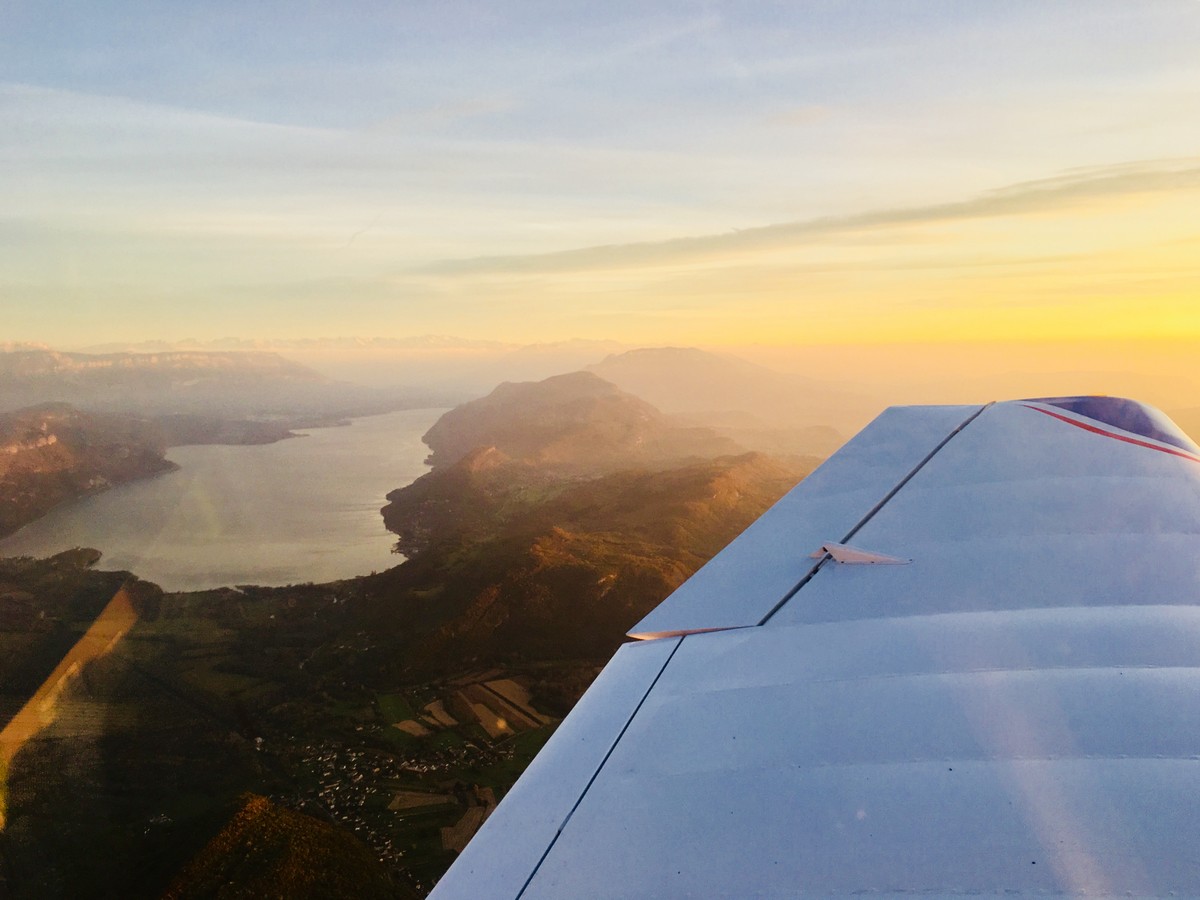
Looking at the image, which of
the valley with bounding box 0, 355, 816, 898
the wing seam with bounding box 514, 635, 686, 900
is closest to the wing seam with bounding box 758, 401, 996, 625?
the wing seam with bounding box 514, 635, 686, 900

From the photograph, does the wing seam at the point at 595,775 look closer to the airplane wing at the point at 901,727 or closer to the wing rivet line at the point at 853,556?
the airplane wing at the point at 901,727

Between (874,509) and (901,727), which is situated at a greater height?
(901,727)

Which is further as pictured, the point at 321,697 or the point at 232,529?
the point at 232,529

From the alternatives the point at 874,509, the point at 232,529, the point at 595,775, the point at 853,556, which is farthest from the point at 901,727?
the point at 232,529

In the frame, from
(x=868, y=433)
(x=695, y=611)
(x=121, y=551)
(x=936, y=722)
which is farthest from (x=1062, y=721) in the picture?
(x=121, y=551)

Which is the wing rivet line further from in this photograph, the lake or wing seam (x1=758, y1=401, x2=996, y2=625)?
the lake

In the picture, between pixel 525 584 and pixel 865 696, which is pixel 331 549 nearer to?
pixel 525 584

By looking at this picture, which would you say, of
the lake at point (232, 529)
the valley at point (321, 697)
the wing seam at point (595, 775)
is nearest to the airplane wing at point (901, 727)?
the wing seam at point (595, 775)

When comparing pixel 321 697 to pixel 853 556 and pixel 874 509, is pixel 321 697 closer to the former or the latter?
pixel 874 509
